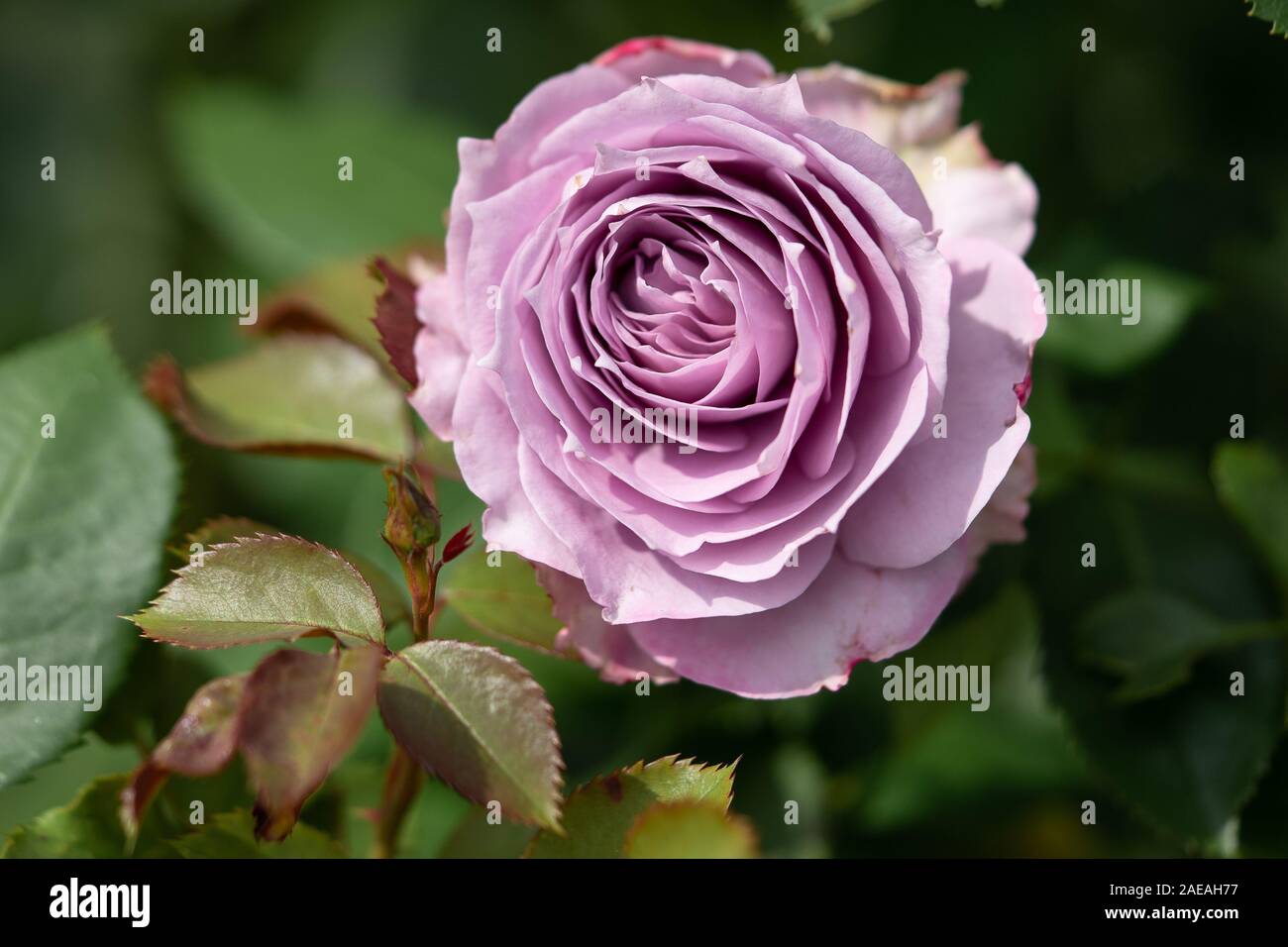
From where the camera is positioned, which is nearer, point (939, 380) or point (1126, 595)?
point (939, 380)

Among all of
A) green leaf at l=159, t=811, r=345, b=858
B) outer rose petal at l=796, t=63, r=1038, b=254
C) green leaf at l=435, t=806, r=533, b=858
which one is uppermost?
outer rose petal at l=796, t=63, r=1038, b=254

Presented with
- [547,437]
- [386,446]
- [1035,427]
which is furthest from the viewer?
Answer: [1035,427]

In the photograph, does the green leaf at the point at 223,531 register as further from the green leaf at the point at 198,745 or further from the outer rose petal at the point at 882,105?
the outer rose petal at the point at 882,105

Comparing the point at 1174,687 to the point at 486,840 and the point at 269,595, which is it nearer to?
the point at 486,840

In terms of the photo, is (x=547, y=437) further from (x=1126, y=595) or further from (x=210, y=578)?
(x=1126, y=595)

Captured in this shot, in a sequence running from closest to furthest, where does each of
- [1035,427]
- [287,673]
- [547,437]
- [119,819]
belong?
[287,673]
[547,437]
[119,819]
[1035,427]

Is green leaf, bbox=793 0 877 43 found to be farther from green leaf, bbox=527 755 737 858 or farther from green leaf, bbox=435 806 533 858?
green leaf, bbox=435 806 533 858

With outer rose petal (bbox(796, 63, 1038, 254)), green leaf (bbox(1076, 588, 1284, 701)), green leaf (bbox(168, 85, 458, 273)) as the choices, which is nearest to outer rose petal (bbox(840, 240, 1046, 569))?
outer rose petal (bbox(796, 63, 1038, 254))
